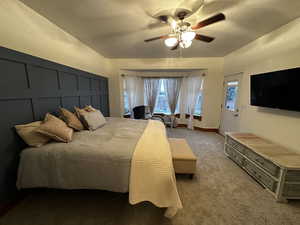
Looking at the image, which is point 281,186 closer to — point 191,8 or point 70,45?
point 191,8

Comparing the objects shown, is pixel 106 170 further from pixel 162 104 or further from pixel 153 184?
pixel 162 104

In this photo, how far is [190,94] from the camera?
487 cm

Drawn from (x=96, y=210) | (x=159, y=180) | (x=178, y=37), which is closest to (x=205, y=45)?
(x=178, y=37)

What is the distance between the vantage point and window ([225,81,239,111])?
141 inches

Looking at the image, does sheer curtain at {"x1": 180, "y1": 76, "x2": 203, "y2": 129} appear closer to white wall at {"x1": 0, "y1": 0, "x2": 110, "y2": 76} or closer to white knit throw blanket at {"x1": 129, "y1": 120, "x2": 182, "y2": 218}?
white wall at {"x1": 0, "y1": 0, "x2": 110, "y2": 76}

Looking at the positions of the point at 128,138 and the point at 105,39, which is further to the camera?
the point at 105,39

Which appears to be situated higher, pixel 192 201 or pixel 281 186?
pixel 281 186

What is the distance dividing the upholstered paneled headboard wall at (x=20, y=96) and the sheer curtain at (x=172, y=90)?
346 cm

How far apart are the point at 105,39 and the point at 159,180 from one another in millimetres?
2888

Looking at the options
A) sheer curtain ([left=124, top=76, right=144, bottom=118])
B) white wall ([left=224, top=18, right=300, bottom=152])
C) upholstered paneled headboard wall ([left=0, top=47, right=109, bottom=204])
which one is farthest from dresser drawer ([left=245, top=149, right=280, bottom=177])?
sheer curtain ([left=124, top=76, right=144, bottom=118])

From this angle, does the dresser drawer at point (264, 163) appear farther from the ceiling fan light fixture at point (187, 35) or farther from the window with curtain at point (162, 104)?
the window with curtain at point (162, 104)

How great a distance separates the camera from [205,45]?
309cm

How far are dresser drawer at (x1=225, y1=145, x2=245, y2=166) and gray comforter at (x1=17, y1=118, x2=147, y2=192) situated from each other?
207 cm

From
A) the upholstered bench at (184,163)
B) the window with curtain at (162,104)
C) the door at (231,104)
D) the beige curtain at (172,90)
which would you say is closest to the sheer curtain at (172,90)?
the beige curtain at (172,90)
